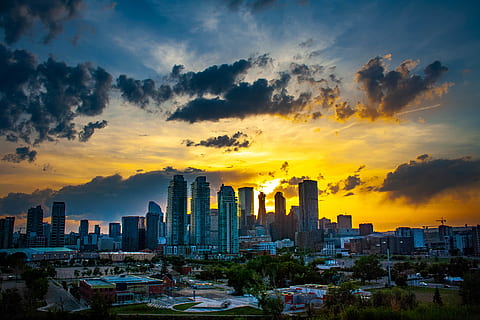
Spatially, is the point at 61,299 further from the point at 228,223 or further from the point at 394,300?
the point at 228,223

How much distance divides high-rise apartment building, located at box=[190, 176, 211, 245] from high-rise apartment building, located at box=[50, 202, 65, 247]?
166 ft

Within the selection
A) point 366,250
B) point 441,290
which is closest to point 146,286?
point 441,290

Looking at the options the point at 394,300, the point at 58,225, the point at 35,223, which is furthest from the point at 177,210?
the point at 394,300

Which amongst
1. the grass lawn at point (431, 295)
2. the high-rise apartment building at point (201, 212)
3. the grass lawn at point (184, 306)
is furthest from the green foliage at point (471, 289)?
the high-rise apartment building at point (201, 212)

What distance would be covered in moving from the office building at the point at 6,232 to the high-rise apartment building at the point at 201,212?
66.1 metres

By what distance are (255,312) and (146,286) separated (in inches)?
601

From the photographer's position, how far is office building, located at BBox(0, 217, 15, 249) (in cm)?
14455

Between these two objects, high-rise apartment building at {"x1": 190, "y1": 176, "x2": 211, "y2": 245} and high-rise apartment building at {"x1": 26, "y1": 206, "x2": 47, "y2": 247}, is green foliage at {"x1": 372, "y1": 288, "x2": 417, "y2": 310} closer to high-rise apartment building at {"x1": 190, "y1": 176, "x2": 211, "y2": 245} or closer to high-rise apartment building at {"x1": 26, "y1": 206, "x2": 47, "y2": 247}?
high-rise apartment building at {"x1": 190, "y1": 176, "x2": 211, "y2": 245}

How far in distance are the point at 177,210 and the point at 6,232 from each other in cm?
6127

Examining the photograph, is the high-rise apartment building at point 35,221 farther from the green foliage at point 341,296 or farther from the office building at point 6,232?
the green foliage at point 341,296

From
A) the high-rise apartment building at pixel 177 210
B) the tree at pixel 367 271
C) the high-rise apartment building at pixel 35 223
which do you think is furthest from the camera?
the high-rise apartment building at pixel 177 210

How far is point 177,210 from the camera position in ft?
536

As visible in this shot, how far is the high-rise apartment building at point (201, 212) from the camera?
165 m

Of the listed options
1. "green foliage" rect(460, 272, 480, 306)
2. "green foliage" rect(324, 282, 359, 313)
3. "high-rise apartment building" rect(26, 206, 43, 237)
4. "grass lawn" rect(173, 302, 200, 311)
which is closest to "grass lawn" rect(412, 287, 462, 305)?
"green foliage" rect(460, 272, 480, 306)
